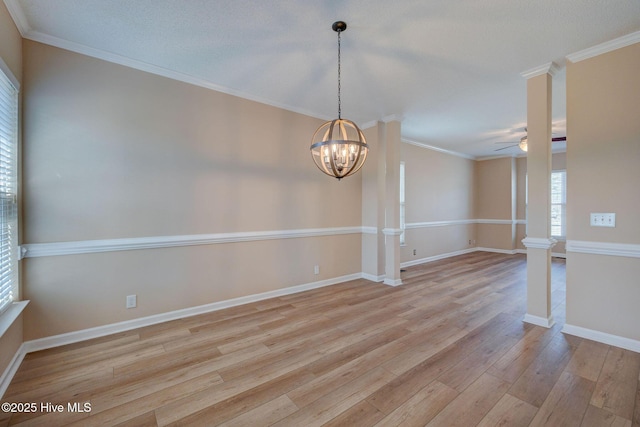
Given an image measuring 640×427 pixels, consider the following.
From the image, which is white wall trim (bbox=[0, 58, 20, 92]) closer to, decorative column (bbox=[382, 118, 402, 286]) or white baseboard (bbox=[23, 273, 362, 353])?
white baseboard (bbox=[23, 273, 362, 353])

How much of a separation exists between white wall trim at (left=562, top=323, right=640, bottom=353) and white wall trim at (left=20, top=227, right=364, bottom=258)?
315cm

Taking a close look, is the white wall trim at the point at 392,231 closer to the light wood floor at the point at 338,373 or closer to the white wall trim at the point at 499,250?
the light wood floor at the point at 338,373

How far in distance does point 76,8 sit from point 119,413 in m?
2.94

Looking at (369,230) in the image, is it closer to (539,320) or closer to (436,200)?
(539,320)

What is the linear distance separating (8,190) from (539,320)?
5048 millimetres

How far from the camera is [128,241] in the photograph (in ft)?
8.95

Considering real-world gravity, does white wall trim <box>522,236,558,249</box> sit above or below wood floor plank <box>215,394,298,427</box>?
above

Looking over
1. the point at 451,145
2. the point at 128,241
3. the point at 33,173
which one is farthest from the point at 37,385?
→ the point at 451,145

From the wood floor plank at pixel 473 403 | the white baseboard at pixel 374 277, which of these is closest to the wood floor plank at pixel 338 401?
the wood floor plank at pixel 473 403

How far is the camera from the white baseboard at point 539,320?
2.82m

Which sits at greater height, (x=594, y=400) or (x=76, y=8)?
(x=76, y=8)

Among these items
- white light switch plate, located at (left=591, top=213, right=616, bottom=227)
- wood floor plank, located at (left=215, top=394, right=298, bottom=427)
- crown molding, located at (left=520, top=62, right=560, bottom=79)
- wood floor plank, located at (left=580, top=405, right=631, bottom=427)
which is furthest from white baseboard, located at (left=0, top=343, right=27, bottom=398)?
crown molding, located at (left=520, top=62, right=560, bottom=79)

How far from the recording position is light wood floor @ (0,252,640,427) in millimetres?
1643

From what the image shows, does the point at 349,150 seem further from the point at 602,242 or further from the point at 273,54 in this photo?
the point at 602,242
